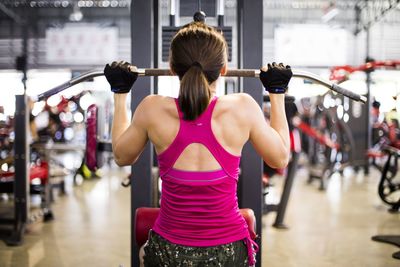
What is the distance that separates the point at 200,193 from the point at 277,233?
323 centimetres

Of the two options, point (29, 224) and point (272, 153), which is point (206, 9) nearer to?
point (272, 153)

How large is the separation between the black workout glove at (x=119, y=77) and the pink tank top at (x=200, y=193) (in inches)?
12.2

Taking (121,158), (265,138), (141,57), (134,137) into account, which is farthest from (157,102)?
(141,57)

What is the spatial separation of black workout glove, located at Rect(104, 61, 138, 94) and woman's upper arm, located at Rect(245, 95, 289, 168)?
0.47 meters

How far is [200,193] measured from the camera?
1229mm

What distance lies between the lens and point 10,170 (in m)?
4.57

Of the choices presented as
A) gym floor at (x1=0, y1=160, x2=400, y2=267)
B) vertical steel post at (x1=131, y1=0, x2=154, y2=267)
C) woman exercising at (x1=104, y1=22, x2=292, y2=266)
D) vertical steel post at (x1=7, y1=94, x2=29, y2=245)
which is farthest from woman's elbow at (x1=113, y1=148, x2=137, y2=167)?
vertical steel post at (x1=7, y1=94, x2=29, y2=245)

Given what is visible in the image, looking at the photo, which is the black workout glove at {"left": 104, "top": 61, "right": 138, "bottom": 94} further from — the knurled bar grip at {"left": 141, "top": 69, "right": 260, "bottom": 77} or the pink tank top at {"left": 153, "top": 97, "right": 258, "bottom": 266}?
the pink tank top at {"left": 153, "top": 97, "right": 258, "bottom": 266}

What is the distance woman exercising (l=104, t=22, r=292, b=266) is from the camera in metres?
1.22

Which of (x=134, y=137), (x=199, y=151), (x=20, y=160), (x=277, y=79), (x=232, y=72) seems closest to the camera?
(x=199, y=151)

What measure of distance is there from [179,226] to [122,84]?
56 centimetres

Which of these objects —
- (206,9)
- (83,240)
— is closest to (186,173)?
(206,9)

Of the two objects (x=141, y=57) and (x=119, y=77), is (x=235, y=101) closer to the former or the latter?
(x=119, y=77)

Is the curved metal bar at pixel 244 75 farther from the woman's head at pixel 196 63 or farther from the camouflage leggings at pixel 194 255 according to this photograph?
the camouflage leggings at pixel 194 255
